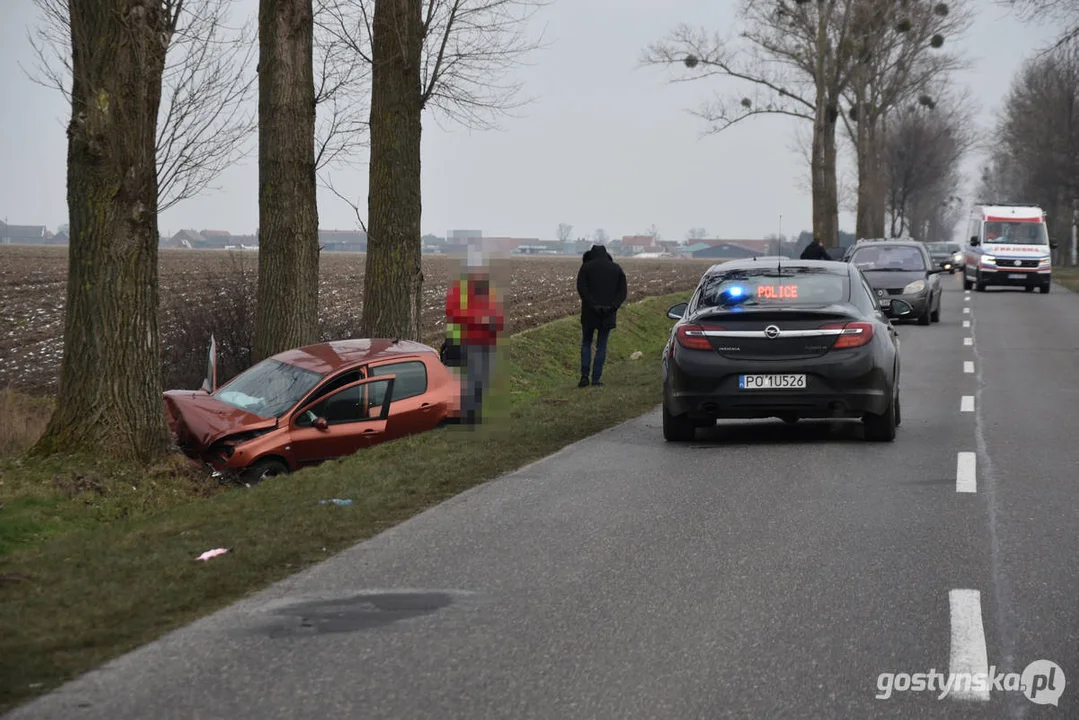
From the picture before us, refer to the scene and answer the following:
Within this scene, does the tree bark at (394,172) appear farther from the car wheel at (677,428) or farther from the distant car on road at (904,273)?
the distant car on road at (904,273)

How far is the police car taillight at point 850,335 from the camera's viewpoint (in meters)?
12.3

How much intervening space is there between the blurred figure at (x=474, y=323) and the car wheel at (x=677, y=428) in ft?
6.55

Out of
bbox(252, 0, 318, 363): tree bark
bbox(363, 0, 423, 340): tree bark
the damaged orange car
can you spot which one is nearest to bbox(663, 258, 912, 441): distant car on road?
the damaged orange car

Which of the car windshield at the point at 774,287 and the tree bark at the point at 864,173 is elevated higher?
the tree bark at the point at 864,173

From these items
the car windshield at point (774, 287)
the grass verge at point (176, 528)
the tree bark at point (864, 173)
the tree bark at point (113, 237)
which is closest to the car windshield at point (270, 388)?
the grass verge at point (176, 528)

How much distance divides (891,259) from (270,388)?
61.9 ft

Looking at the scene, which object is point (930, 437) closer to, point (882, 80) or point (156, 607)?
point (156, 607)

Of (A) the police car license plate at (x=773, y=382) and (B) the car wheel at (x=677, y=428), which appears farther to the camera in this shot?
(B) the car wheel at (x=677, y=428)

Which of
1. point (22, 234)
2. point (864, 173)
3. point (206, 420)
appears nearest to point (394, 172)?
point (206, 420)

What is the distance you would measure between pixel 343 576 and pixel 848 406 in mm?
6227

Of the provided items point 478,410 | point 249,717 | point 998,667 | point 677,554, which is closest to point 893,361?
point 478,410

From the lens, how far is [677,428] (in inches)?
507

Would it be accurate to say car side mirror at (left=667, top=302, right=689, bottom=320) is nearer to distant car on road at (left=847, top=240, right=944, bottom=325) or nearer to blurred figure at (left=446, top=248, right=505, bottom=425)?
blurred figure at (left=446, top=248, right=505, bottom=425)

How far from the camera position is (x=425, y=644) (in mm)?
5859
